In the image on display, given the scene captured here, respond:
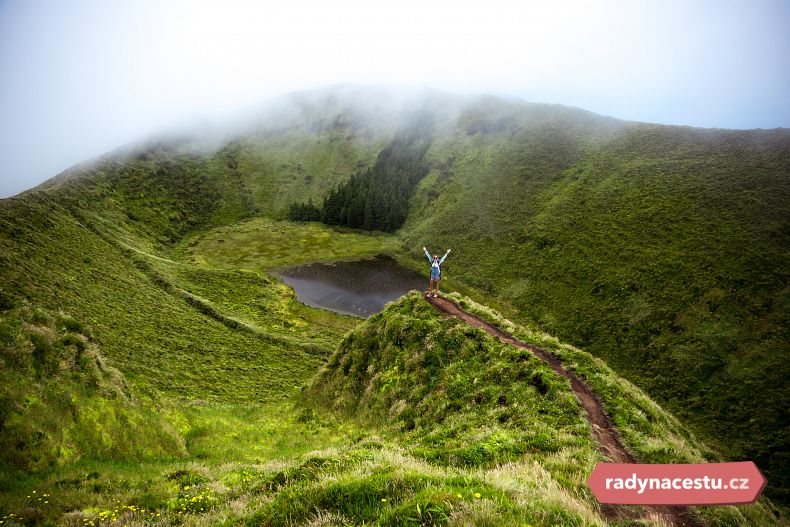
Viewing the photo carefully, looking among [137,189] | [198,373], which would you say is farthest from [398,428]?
[137,189]

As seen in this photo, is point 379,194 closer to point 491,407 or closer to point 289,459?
point 491,407

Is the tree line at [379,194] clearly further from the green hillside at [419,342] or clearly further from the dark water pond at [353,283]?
the dark water pond at [353,283]

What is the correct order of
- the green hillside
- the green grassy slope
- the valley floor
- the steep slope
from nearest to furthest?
the valley floor
the steep slope
the green hillside
the green grassy slope

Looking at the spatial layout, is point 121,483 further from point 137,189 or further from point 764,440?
point 137,189

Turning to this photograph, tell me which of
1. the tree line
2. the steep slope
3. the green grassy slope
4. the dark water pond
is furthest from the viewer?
the tree line

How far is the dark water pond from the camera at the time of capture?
224ft

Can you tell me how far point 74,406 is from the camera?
47.3 ft

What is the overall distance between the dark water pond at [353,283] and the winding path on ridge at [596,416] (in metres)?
39.0

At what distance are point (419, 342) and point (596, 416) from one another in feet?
34.8

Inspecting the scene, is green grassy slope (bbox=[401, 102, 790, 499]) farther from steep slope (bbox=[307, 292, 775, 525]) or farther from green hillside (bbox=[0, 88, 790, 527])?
steep slope (bbox=[307, 292, 775, 525])

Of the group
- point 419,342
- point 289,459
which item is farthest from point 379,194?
point 289,459

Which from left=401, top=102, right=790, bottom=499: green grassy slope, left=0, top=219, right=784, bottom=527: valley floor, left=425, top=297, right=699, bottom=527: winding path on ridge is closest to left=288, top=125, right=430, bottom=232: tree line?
left=401, top=102, right=790, bottom=499: green grassy slope

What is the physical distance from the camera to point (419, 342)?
23.1m

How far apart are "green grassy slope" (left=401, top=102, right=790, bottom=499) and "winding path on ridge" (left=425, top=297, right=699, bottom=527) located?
68.0 feet
